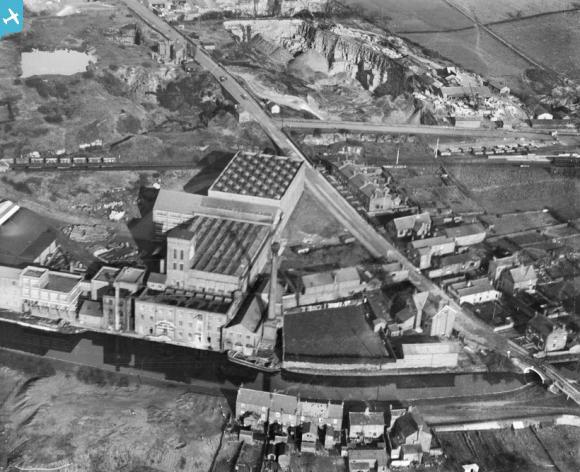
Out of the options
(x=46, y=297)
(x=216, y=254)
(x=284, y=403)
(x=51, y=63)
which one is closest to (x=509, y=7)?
(x=51, y=63)

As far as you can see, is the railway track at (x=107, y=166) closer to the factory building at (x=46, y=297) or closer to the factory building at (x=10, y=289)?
the factory building at (x=10, y=289)

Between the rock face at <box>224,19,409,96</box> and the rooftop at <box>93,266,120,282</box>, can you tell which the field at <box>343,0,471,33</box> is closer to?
the rock face at <box>224,19,409,96</box>

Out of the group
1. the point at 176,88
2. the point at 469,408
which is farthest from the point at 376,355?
the point at 176,88

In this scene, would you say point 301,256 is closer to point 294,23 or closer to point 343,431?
point 343,431

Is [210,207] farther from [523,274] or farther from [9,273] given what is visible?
[523,274]

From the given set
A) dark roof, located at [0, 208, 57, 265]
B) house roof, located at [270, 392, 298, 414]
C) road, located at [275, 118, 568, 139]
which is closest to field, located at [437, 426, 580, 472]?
house roof, located at [270, 392, 298, 414]

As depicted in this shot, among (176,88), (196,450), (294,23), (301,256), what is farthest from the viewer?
(294,23)
